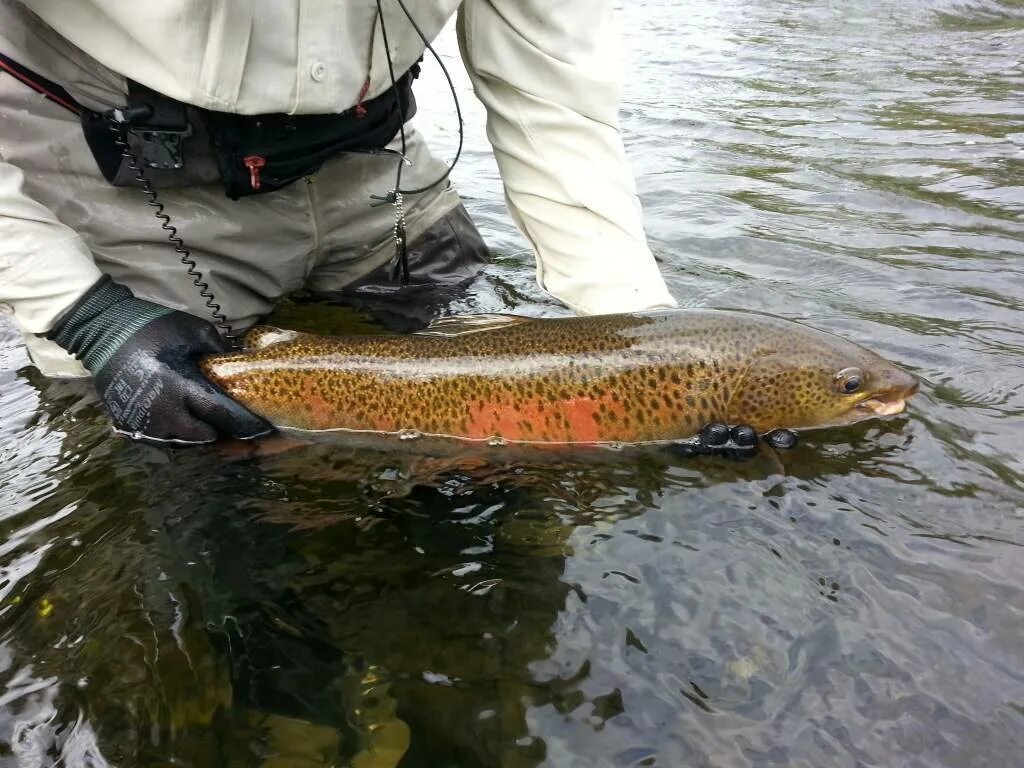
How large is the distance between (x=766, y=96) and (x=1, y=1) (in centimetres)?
793

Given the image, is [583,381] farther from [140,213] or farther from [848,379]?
[140,213]

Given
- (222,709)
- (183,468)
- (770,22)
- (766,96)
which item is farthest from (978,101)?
(222,709)

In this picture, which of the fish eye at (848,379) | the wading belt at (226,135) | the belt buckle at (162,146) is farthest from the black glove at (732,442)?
the belt buckle at (162,146)

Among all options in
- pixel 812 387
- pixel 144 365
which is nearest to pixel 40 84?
pixel 144 365

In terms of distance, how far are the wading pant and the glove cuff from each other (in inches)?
15.6

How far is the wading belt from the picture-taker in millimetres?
2963

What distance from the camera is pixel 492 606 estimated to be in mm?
2330

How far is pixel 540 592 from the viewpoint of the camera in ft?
7.78

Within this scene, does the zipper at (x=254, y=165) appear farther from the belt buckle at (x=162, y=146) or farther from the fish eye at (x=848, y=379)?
the fish eye at (x=848, y=379)

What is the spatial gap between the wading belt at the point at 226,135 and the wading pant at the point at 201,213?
0.20 feet

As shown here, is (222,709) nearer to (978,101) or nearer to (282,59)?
(282,59)

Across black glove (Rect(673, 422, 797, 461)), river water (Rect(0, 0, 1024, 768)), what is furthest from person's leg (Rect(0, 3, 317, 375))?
black glove (Rect(673, 422, 797, 461))

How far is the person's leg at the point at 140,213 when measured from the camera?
3.02 meters

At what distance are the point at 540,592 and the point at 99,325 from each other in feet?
6.12
